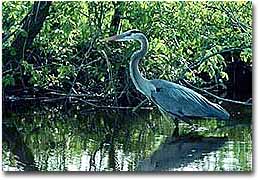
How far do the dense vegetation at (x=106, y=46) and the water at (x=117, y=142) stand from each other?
0.19m

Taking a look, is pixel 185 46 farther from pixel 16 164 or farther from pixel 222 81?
pixel 16 164

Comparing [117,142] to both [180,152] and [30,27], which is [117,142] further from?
[30,27]

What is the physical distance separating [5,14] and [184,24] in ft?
3.33

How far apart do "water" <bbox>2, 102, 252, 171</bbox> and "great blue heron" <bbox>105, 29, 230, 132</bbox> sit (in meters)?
0.06

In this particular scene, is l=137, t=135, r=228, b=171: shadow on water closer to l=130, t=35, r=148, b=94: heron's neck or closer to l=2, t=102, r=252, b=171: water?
l=2, t=102, r=252, b=171: water

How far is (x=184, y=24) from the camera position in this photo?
4.20m

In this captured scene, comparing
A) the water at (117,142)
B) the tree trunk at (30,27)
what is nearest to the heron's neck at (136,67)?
the water at (117,142)

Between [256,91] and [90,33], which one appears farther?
[90,33]

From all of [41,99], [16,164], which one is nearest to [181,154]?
[16,164]

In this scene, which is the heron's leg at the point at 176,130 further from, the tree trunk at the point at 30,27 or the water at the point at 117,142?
the tree trunk at the point at 30,27

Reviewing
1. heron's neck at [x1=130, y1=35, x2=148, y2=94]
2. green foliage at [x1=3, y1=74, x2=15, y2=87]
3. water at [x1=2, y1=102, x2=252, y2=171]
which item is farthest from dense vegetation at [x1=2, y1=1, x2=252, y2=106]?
heron's neck at [x1=130, y1=35, x2=148, y2=94]

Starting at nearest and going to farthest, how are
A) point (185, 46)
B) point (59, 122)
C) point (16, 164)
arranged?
point (16, 164) < point (59, 122) < point (185, 46)

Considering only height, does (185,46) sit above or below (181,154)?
above

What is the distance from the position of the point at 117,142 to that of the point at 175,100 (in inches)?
15.9
